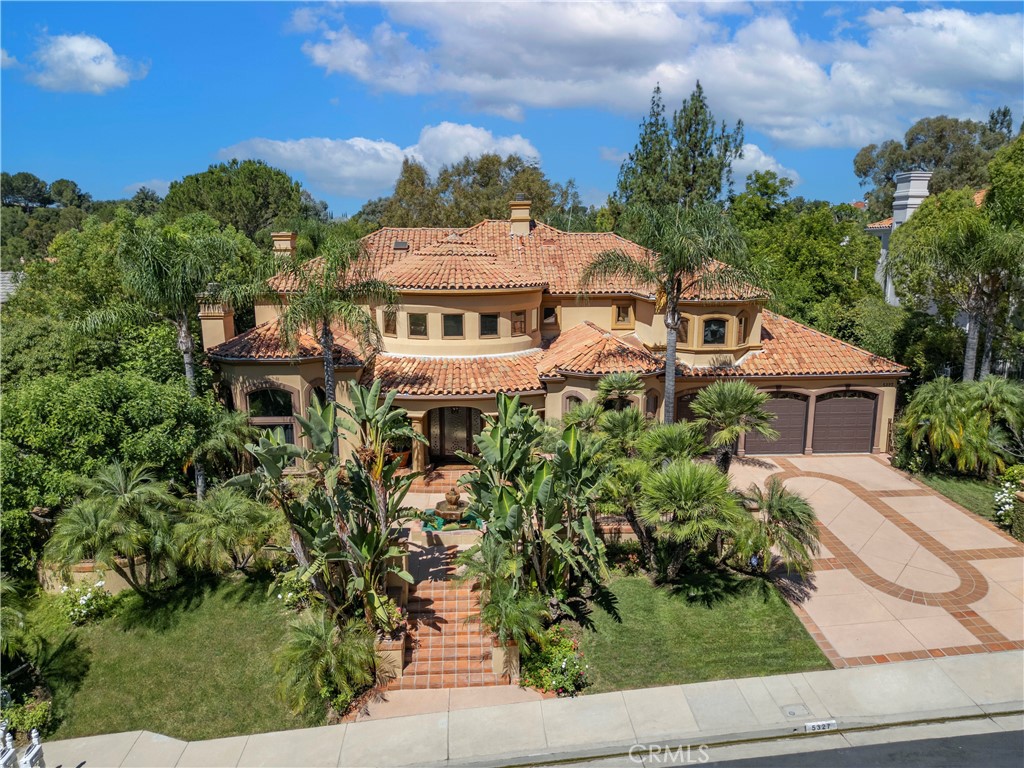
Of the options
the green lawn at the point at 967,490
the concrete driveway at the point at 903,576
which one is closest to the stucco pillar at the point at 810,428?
the concrete driveway at the point at 903,576

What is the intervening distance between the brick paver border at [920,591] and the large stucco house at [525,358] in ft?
14.6

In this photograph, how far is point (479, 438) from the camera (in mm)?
15703

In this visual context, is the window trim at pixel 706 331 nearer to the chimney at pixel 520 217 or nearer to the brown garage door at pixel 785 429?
the brown garage door at pixel 785 429

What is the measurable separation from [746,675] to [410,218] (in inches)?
1965

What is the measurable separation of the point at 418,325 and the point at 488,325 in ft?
8.58

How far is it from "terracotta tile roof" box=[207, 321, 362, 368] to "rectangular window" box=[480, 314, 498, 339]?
4.68 m

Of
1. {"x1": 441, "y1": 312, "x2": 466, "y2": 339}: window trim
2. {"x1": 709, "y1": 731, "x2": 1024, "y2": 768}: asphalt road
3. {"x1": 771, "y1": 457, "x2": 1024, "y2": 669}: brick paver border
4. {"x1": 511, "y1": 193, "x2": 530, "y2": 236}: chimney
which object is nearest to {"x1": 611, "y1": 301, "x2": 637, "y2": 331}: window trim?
{"x1": 511, "y1": 193, "x2": 530, "y2": 236}: chimney

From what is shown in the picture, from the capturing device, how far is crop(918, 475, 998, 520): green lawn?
2153 cm

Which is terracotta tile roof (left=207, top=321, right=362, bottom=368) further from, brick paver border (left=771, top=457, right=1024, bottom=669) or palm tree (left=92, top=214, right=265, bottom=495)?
brick paver border (left=771, top=457, right=1024, bottom=669)

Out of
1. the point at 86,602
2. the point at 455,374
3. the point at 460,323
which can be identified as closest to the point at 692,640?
the point at 455,374

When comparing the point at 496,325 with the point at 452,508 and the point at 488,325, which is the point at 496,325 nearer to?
the point at 488,325

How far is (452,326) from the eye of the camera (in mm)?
25188

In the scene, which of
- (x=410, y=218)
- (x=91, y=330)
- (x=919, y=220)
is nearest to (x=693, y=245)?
(x=91, y=330)

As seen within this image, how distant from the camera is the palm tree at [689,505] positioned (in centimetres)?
1485
